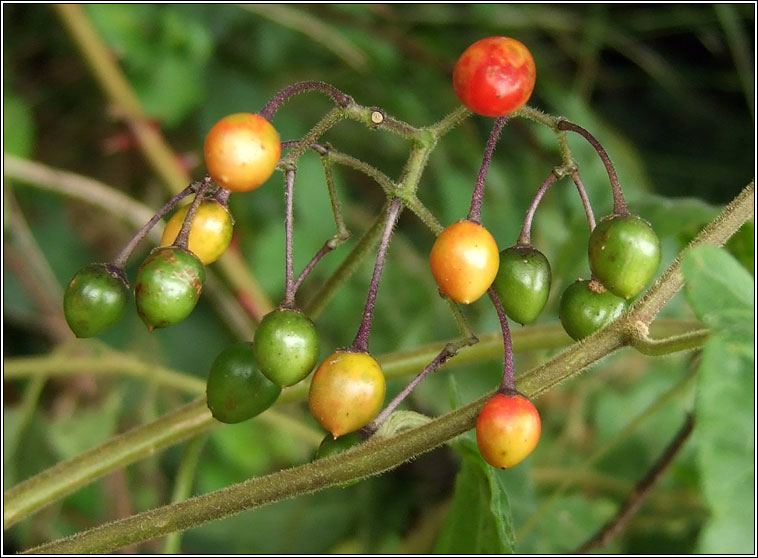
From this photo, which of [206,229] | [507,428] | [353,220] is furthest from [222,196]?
[353,220]

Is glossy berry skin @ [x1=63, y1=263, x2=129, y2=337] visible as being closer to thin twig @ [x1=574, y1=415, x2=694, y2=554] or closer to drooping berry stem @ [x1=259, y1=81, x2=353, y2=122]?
drooping berry stem @ [x1=259, y1=81, x2=353, y2=122]

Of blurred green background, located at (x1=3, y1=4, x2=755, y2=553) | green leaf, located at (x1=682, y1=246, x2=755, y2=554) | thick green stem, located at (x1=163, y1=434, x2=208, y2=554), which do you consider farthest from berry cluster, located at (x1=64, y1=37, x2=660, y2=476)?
blurred green background, located at (x1=3, y1=4, x2=755, y2=553)

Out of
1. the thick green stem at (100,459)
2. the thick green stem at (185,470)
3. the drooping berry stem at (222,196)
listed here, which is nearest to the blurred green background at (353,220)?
the thick green stem at (185,470)

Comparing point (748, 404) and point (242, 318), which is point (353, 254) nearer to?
point (748, 404)

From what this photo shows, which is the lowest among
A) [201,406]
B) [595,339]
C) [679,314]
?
[595,339]

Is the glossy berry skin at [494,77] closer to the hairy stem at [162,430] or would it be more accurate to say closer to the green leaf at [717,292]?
the green leaf at [717,292]

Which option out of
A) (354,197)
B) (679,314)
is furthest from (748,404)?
(354,197)
